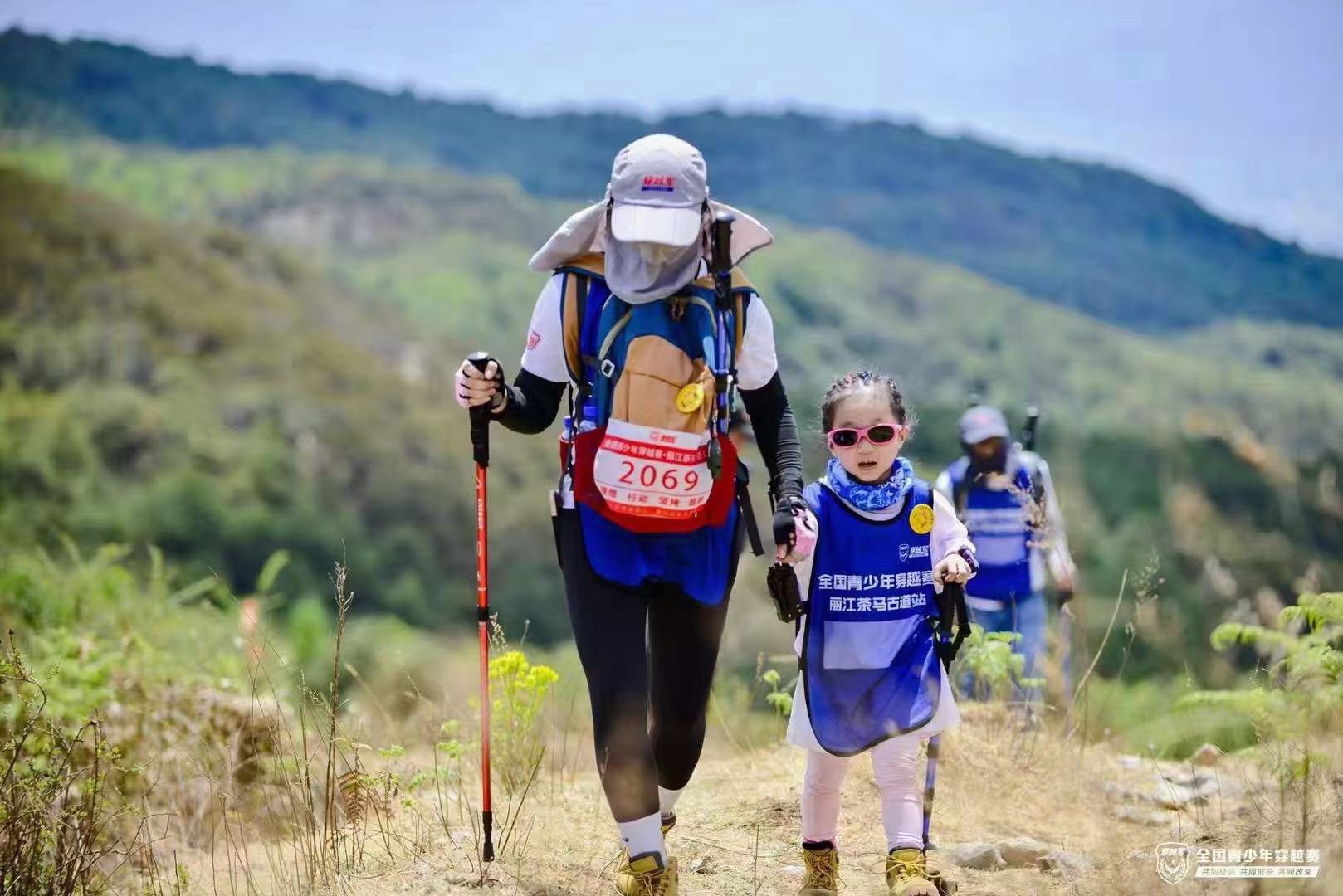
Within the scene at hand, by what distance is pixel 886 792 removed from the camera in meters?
4.10

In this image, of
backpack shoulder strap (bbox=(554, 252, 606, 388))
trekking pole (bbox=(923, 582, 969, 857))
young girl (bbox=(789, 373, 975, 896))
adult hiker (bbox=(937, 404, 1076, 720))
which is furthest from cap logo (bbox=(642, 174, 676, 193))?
adult hiker (bbox=(937, 404, 1076, 720))

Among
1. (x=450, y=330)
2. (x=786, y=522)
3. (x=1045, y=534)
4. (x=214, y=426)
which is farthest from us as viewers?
(x=450, y=330)

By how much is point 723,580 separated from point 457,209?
146424 mm

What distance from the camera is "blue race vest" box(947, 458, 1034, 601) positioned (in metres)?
7.56

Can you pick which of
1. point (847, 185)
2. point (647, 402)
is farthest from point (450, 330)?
point (647, 402)

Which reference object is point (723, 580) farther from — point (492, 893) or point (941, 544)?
point (492, 893)

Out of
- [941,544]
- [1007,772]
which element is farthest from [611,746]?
[1007,772]

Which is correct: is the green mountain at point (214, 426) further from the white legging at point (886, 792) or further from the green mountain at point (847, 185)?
the green mountain at point (847, 185)

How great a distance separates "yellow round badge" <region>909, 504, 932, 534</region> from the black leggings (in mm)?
552

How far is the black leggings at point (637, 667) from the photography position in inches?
153

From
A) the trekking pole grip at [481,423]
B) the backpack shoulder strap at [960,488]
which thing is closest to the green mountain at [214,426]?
the backpack shoulder strap at [960,488]

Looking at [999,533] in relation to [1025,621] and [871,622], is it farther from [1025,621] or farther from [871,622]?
[871,622]

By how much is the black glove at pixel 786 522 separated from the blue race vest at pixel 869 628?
19 centimetres

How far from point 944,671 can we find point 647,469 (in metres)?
1.20
